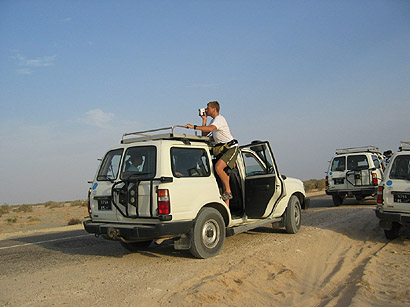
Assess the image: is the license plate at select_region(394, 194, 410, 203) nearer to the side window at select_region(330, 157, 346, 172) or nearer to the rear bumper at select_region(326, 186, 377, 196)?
the rear bumper at select_region(326, 186, 377, 196)

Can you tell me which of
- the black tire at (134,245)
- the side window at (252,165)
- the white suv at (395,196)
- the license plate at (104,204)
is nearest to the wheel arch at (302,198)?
the side window at (252,165)

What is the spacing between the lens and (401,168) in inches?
292

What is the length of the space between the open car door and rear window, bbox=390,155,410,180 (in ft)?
7.47

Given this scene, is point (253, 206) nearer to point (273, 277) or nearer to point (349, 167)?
point (273, 277)

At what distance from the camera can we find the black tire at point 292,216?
8.24 m

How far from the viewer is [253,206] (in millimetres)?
7680

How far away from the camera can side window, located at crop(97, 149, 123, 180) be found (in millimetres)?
6465

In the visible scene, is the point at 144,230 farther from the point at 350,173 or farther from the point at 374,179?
the point at 374,179

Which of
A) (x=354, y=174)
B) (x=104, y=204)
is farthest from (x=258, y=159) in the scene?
(x=354, y=174)

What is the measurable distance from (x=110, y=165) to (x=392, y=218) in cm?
552

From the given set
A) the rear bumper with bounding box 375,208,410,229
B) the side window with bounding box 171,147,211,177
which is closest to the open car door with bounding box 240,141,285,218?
the side window with bounding box 171,147,211,177

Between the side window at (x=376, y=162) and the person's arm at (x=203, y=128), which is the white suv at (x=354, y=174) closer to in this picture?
the side window at (x=376, y=162)

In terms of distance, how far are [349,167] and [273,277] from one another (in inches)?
418

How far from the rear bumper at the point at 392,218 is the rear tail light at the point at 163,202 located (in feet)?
14.7
